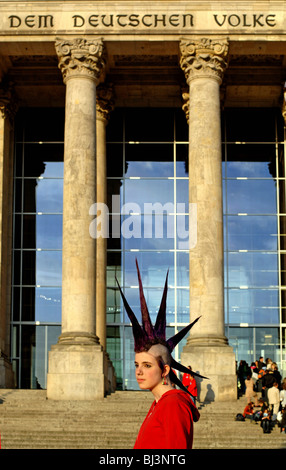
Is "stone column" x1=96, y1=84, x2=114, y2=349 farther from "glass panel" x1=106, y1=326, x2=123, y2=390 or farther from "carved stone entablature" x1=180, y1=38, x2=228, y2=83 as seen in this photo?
"carved stone entablature" x1=180, y1=38, x2=228, y2=83

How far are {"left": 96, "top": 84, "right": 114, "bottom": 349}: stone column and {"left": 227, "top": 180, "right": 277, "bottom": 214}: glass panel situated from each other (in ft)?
24.6

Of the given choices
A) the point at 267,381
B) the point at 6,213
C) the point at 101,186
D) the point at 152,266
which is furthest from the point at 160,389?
the point at 152,266

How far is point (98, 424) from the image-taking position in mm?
26750

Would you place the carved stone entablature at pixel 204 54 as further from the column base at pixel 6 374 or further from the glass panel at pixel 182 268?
the column base at pixel 6 374

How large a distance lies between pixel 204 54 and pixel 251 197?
1125 cm

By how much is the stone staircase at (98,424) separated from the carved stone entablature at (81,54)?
13.8 m

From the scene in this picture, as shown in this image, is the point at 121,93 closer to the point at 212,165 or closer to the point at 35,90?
the point at 35,90

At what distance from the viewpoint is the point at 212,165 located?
35375 mm

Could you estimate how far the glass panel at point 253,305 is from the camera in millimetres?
44031

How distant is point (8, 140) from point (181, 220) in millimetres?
10034

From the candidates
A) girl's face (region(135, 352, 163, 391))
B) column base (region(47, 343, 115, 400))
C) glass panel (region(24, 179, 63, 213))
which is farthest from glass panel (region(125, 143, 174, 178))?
girl's face (region(135, 352, 163, 391))

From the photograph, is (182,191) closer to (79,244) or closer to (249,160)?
(249,160)

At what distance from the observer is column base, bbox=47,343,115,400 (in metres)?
33.0
